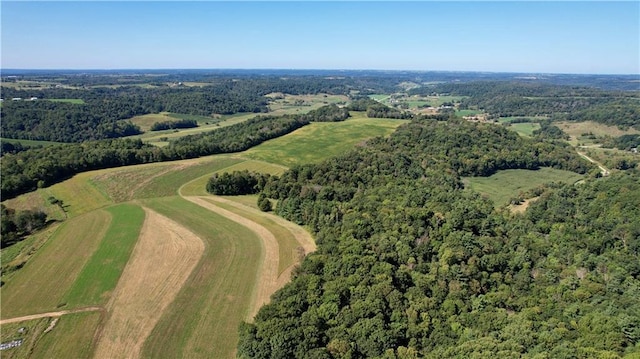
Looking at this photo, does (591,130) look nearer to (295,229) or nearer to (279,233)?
(295,229)

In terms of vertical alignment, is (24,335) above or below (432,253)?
below

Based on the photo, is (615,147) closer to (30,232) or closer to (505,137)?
(505,137)

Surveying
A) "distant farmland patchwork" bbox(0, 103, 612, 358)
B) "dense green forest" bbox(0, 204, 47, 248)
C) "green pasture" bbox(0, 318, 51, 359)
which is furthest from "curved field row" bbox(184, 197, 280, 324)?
"dense green forest" bbox(0, 204, 47, 248)

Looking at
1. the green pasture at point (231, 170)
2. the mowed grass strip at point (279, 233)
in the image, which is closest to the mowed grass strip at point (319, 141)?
the green pasture at point (231, 170)

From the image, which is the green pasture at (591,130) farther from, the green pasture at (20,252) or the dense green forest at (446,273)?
the green pasture at (20,252)

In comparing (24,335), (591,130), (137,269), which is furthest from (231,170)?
(591,130)

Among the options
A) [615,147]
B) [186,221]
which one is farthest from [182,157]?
[615,147]

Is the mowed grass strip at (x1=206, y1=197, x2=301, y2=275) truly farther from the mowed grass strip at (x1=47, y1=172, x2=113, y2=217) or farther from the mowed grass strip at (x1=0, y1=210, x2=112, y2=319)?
the mowed grass strip at (x1=0, y1=210, x2=112, y2=319)
